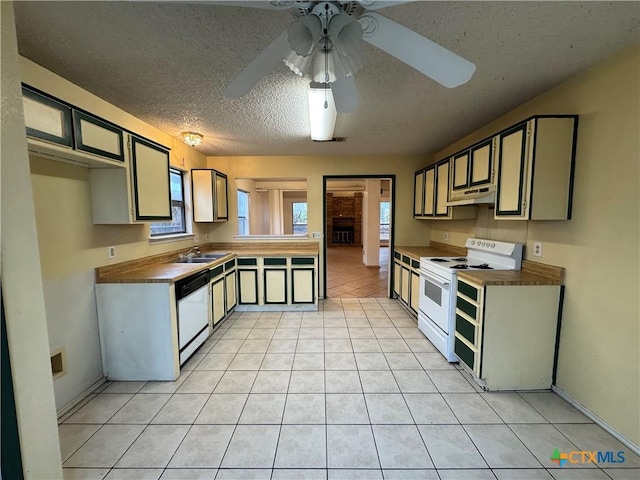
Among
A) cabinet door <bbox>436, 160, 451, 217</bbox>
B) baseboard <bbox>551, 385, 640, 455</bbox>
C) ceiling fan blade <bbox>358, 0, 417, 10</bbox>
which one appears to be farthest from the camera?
cabinet door <bbox>436, 160, 451, 217</bbox>

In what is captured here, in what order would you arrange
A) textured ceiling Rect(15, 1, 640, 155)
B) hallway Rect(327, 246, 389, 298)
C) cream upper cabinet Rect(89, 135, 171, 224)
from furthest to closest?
1. hallway Rect(327, 246, 389, 298)
2. cream upper cabinet Rect(89, 135, 171, 224)
3. textured ceiling Rect(15, 1, 640, 155)

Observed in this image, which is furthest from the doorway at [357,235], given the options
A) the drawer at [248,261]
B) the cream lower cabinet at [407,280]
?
the drawer at [248,261]

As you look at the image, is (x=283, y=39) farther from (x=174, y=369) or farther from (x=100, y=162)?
(x=174, y=369)

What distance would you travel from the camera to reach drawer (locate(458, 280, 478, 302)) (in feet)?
7.15

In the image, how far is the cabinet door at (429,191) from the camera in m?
3.61

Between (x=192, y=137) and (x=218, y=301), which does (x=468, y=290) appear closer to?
(x=218, y=301)

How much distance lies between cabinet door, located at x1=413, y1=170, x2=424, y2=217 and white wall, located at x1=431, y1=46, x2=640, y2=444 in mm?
1886

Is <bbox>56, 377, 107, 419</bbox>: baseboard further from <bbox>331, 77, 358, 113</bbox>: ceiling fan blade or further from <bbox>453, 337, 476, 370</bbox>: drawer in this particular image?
<bbox>453, 337, 476, 370</bbox>: drawer

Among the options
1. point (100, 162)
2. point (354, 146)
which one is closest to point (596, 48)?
point (354, 146)

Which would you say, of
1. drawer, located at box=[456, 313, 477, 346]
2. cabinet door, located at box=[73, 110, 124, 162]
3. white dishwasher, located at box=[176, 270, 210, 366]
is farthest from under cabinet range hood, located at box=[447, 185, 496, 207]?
cabinet door, located at box=[73, 110, 124, 162]

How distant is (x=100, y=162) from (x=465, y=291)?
3.06m

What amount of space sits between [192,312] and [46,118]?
5.85ft

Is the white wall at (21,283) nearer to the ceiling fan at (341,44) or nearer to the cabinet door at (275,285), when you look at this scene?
the ceiling fan at (341,44)

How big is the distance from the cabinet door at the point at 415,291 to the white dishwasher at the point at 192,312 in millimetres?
2463
